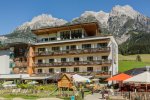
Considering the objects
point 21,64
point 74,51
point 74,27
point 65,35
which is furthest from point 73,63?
point 21,64

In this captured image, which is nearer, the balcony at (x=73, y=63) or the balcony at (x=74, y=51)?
the balcony at (x=73, y=63)

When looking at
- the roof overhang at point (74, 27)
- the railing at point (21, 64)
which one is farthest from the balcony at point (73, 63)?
the roof overhang at point (74, 27)

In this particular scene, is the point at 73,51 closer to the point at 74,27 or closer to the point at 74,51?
the point at 74,51

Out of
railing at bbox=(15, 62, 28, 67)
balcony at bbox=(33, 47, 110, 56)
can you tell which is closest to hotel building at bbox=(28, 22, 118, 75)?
balcony at bbox=(33, 47, 110, 56)

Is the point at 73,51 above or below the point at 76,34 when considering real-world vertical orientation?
below

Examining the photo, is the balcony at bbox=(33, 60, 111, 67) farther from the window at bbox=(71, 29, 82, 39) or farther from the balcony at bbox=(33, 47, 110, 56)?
the window at bbox=(71, 29, 82, 39)

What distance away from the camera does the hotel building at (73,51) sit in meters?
71.5

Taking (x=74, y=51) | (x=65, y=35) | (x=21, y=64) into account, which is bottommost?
(x=21, y=64)

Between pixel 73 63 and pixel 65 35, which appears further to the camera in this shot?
pixel 65 35

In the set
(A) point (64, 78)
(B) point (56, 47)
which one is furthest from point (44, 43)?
(A) point (64, 78)

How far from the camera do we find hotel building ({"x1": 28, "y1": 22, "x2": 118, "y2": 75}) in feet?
235

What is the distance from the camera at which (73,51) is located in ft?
248

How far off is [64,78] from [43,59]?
1052 inches

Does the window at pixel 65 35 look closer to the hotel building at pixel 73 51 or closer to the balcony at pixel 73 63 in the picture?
the hotel building at pixel 73 51
